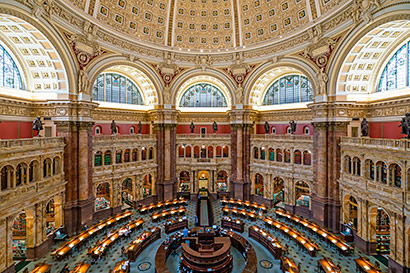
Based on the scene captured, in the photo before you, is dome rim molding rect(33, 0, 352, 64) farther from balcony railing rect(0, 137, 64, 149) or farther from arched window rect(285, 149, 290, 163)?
arched window rect(285, 149, 290, 163)

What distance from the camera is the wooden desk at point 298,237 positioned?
56.2ft

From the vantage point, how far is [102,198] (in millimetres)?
28453

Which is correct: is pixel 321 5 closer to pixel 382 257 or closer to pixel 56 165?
pixel 382 257

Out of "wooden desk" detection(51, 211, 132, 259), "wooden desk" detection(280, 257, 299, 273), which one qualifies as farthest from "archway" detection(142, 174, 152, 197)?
"wooden desk" detection(280, 257, 299, 273)

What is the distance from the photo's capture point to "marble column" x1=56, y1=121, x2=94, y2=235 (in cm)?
2017

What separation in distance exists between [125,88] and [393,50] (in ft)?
104

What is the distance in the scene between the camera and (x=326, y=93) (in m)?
21.2

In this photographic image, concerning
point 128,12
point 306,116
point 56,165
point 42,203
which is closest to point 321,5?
point 306,116

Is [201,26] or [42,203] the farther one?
[201,26]

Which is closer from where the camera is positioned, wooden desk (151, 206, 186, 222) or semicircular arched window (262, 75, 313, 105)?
wooden desk (151, 206, 186, 222)

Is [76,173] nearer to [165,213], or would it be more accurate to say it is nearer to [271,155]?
[165,213]

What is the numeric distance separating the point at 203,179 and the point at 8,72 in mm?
26723

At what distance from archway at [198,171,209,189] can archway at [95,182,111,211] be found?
13.5 metres

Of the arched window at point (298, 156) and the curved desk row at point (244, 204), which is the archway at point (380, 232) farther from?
the curved desk row at point (244, 204)
